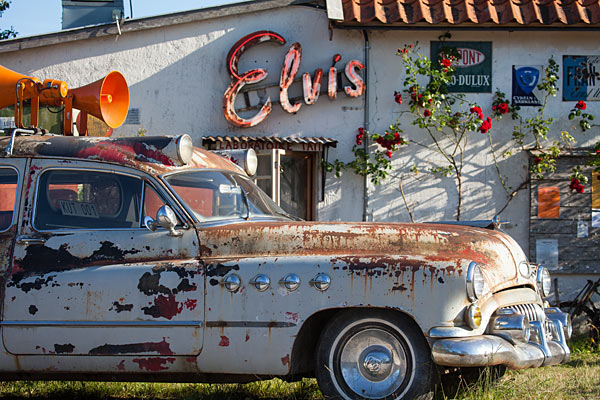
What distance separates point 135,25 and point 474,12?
4.28 metres

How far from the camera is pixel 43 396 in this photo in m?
5.67

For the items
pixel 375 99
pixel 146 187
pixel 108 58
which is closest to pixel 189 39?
pixel 108 58

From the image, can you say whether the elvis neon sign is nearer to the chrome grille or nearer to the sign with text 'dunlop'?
the sign with text 'dunlop'

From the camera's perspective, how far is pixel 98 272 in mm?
4766

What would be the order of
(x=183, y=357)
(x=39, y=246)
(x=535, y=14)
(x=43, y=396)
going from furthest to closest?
(x=535, y=14)
(x=43, y=396)
(x=39, y=246)
(x=183, y=357)

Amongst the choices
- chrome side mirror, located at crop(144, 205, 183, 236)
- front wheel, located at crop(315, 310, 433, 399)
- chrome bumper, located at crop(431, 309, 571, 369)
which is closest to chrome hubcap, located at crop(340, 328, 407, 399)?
front wheel, located at crop(315, 310, 433, 399)

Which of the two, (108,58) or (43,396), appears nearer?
(43,396)

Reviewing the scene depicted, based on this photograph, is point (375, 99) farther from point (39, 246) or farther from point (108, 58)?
point (39, 246)

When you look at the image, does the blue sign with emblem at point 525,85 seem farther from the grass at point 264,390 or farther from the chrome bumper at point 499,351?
the chrome bumper at point 499,351

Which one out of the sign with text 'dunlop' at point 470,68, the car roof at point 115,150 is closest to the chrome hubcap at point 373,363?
the car roof at point 115,150

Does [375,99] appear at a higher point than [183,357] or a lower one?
higher

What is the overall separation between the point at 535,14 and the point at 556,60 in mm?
798

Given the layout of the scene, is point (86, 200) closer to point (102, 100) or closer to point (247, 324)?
point (102, 100)

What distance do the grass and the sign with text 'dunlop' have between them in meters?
4.70
